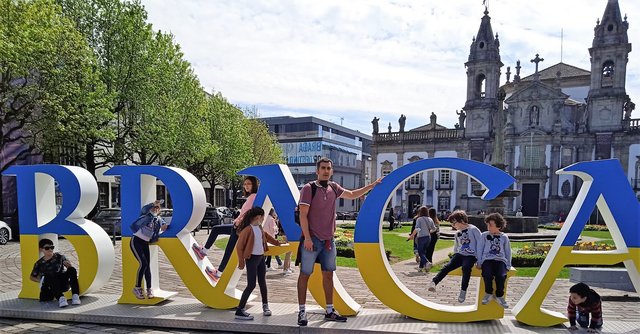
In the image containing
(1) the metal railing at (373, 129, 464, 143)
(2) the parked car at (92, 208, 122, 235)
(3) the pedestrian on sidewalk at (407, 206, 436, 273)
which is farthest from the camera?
(1) the metal railing at (373, 129, 464, 143)

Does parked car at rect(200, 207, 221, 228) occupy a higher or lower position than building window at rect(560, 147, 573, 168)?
lower

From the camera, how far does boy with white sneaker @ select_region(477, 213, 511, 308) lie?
661 cm

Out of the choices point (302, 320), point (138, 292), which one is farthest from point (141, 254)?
point (302, 320)

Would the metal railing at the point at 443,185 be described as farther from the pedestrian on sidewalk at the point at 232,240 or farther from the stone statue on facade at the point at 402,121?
the pedestrian on sidewalk at the point at 232,240

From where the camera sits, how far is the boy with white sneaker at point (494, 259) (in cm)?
661

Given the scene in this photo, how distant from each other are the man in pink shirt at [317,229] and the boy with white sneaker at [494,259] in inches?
89.3

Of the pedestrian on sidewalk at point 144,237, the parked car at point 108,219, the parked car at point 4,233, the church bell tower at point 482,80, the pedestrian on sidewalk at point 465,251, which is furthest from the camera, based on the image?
the church bell tower at point 482,80

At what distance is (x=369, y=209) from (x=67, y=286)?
5519 millimetres

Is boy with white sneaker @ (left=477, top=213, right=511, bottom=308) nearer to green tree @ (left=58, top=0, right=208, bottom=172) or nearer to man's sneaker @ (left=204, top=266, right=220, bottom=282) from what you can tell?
man's sneaker @ (left=204, top=266, right=220, bottom=282)

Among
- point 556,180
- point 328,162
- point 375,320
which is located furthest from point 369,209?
point 556,180

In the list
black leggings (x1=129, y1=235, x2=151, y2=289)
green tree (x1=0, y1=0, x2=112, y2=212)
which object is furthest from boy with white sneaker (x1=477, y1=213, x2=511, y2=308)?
green tree (x1=0, y1=0, x2=112, y2=212)

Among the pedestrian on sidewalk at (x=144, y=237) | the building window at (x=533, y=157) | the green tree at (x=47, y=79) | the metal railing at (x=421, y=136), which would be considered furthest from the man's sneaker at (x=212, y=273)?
the metal railing at (x=421, y=136)

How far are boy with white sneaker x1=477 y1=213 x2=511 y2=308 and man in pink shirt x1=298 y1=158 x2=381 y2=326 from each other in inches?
89.3

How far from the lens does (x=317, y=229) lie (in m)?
6.55
